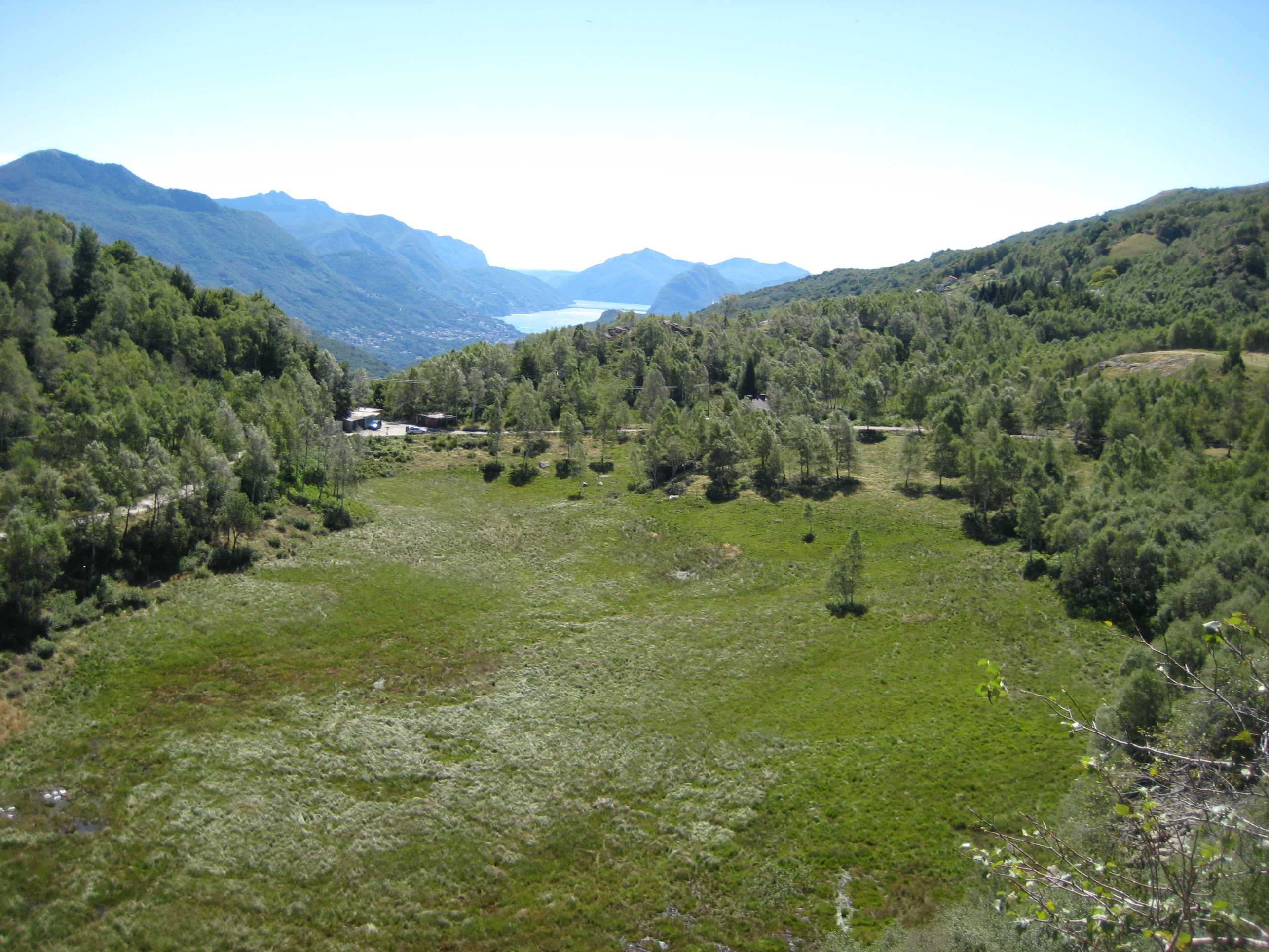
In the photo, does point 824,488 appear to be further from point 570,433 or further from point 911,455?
point 570,433

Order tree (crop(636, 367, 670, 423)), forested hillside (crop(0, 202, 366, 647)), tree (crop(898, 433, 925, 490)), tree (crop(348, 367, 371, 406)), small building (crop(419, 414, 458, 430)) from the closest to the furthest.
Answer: forested hillside (crop(0, 202, 366, 647)), tree (crop(898, 433, 925, 490)), small building (crop(419, 414, 458, 430)), tree (crop(636, 367, 670, 423)), tree (crop(348, 367, 371, 406))

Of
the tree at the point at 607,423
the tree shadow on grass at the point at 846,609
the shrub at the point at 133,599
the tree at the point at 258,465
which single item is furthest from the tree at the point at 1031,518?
the shrub at the point at 133,599

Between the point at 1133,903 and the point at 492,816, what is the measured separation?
102ft

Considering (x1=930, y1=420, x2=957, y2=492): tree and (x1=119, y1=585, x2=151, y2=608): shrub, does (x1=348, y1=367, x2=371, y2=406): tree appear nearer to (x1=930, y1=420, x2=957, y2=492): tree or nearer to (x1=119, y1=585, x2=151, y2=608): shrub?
(x1=119, y1=585, x2=151, y2=608): shrub

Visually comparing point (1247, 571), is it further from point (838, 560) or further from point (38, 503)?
point (38, 503)

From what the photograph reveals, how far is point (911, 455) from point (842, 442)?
28.4ft

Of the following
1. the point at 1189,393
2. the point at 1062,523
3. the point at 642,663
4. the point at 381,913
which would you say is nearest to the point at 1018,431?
the point at 1189,393

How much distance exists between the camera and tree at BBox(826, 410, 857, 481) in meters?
88.0

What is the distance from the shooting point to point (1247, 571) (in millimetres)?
45000

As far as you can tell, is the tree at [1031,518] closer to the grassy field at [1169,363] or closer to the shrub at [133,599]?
the grassy field at [1169,363]

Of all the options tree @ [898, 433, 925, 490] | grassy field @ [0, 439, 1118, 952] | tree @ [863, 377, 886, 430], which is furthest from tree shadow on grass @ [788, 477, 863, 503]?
tree @ [863, 377, 886, 430]

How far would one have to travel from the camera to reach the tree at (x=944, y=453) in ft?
275

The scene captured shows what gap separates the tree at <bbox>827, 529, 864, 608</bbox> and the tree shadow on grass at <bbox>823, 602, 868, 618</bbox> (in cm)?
17

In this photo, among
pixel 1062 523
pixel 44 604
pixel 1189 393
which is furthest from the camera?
pixel 1189 393
